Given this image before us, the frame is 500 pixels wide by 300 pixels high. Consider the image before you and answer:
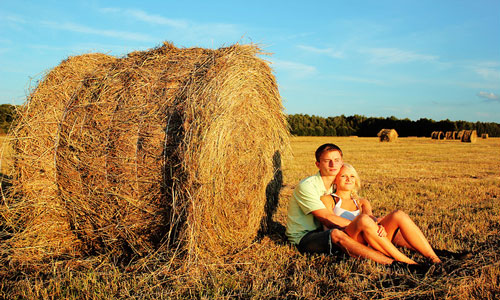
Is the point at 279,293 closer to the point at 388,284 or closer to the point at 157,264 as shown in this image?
the point at 388,284

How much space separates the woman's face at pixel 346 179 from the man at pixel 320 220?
0.22 feet

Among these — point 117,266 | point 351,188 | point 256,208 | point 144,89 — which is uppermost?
point 144,89

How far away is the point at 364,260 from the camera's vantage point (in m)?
3.89

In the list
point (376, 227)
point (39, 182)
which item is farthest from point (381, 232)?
point (39, 182)

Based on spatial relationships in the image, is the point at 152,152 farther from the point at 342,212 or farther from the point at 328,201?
the point at 342,212

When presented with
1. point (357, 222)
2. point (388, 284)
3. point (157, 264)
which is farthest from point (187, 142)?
point (388, 284)

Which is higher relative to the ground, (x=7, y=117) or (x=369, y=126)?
(x=369, y=126)

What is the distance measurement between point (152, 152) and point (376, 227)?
243 cm

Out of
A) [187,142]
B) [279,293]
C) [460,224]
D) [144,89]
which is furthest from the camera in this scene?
[460,224]

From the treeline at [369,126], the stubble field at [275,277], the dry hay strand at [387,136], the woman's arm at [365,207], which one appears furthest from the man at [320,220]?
the treeline at [369,126]

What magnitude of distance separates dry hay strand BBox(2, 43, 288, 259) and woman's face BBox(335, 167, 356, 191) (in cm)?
98

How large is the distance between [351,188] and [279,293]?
178 cm

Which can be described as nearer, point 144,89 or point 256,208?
point 144,89

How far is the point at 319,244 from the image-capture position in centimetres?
419
